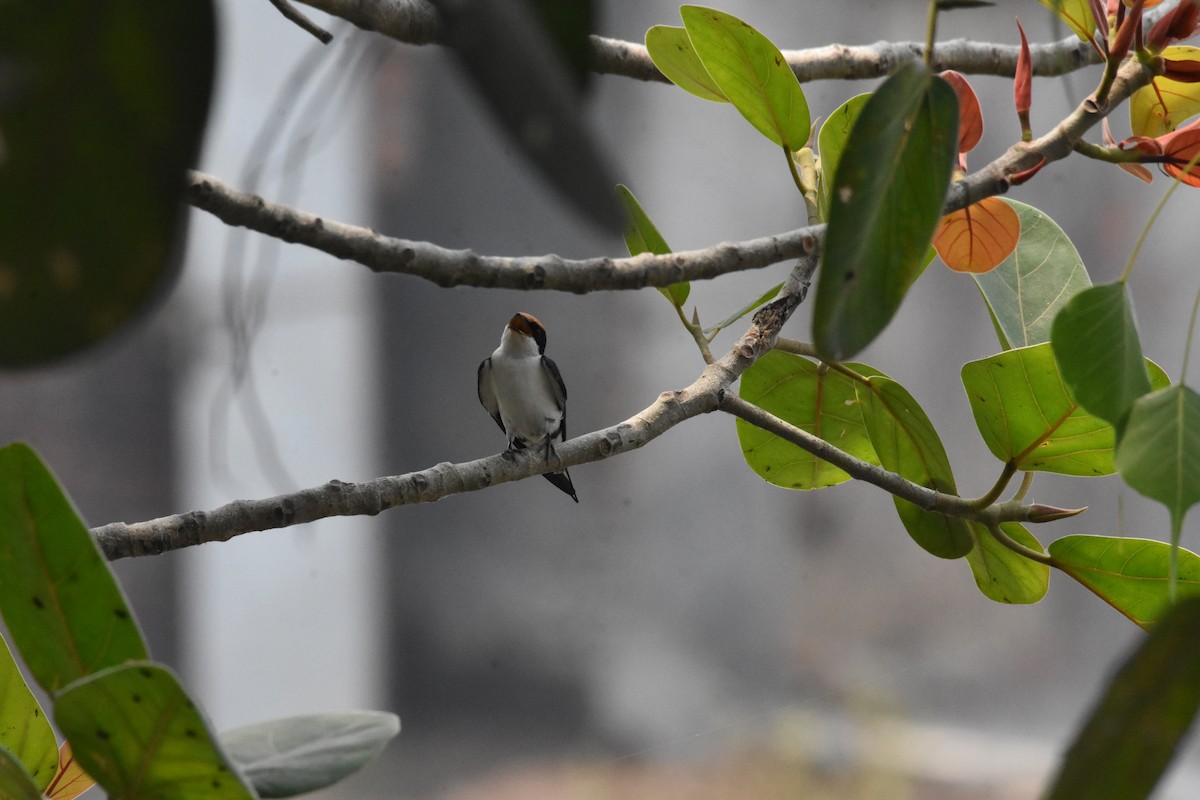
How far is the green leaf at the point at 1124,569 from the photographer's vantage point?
18.3 inches

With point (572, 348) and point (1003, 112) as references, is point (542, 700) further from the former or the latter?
point (1003, 112)

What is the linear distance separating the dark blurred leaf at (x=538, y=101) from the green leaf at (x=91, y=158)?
0.04 metres

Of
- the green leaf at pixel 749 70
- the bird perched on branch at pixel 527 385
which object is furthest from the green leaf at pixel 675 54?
the bird perched on branch at pixel 527 385

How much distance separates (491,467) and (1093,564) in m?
0.32

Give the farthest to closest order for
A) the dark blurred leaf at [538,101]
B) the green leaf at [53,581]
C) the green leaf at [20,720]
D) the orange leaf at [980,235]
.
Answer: the orange leaf at [980,235] < the green leaf at [20,720] < the green leaf at [53,581] < the dark blurred leaf at [538,101]

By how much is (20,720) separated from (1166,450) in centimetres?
40

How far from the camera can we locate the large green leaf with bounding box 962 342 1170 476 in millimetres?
460

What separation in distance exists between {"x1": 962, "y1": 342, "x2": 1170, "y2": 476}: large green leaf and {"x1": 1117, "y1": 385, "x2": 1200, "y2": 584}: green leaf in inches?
7.7

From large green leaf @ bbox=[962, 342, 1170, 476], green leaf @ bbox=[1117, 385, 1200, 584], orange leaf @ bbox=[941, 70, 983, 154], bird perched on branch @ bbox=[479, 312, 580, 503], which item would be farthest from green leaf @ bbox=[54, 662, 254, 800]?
bird perched on branch @ bbox=[479, 312, 580, 503]

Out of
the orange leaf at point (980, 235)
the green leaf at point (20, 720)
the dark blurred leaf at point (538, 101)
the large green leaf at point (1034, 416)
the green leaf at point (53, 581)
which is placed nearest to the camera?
the dark blurred leaf at point (538, 101)

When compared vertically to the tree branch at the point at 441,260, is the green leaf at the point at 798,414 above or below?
below

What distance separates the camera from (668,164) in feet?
5.10

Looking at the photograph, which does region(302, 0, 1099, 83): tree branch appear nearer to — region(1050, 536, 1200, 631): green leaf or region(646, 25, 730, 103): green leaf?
region(646, 25, 730, 103): green leaf

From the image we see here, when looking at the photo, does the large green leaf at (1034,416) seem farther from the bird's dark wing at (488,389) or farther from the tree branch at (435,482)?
the bird's dark wing at (488,389)
